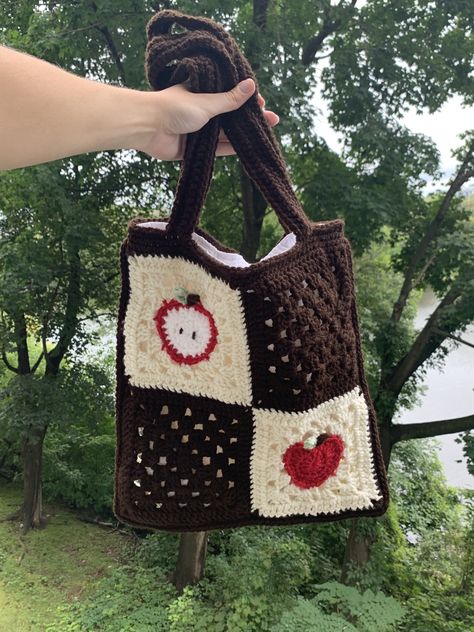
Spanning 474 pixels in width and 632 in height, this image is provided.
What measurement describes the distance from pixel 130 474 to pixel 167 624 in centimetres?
320

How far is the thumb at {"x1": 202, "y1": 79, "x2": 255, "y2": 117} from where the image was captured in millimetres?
634

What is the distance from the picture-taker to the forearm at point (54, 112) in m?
0.48

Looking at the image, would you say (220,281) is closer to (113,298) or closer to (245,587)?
(245,587)

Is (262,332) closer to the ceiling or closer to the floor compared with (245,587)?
closer to the ceiling

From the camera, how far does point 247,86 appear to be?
25.5 inches

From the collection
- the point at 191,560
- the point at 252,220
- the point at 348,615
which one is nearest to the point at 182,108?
the point at 348,615

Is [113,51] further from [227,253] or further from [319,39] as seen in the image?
[227,253]

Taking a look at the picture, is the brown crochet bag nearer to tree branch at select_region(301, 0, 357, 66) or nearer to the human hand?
the human hand

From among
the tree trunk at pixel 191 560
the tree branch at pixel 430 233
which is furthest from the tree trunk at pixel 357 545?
the tree branch at pixel 430 233

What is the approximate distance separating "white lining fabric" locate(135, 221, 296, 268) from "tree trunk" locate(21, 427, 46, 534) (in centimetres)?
450

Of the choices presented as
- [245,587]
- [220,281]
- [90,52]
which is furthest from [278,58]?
[245,587]

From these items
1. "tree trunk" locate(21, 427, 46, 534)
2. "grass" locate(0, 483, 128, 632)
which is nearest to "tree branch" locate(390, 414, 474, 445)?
"grass" locate(0, 483, 128, 632)

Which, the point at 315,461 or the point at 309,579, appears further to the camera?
the point at 309,579

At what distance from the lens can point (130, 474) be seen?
76 centimetres
